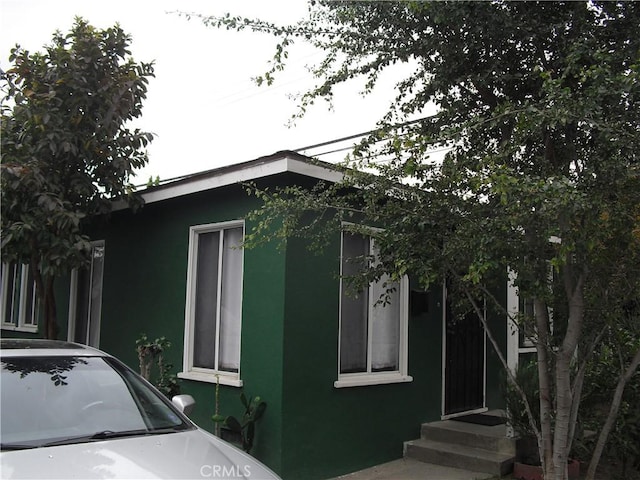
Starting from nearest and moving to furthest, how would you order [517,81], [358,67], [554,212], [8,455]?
[8,455] < [554,212] < [517,81] < [358,67]

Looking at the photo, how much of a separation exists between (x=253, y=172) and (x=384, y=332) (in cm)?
260

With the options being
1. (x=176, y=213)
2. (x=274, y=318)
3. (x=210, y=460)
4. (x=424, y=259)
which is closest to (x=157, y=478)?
(x=210, y=460)

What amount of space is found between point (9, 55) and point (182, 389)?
487cm

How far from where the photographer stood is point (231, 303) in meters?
6.89

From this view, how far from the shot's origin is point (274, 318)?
610 cm

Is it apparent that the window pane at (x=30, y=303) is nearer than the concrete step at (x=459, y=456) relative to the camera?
No

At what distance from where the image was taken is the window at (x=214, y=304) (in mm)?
6812

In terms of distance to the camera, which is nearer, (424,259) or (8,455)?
(8,455)

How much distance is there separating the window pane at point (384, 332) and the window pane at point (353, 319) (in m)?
0.15

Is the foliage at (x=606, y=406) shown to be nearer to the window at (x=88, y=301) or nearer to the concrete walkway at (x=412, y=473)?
the concrete walkway at (x=412, y=473)

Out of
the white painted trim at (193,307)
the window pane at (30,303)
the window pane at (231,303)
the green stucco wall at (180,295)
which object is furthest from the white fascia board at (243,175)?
the window pane at (30,303)

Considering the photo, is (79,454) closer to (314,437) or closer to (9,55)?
(314,437)

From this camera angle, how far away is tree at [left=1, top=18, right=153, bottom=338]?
7.20 meters

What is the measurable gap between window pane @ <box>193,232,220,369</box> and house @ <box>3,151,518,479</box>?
0.7 inches
